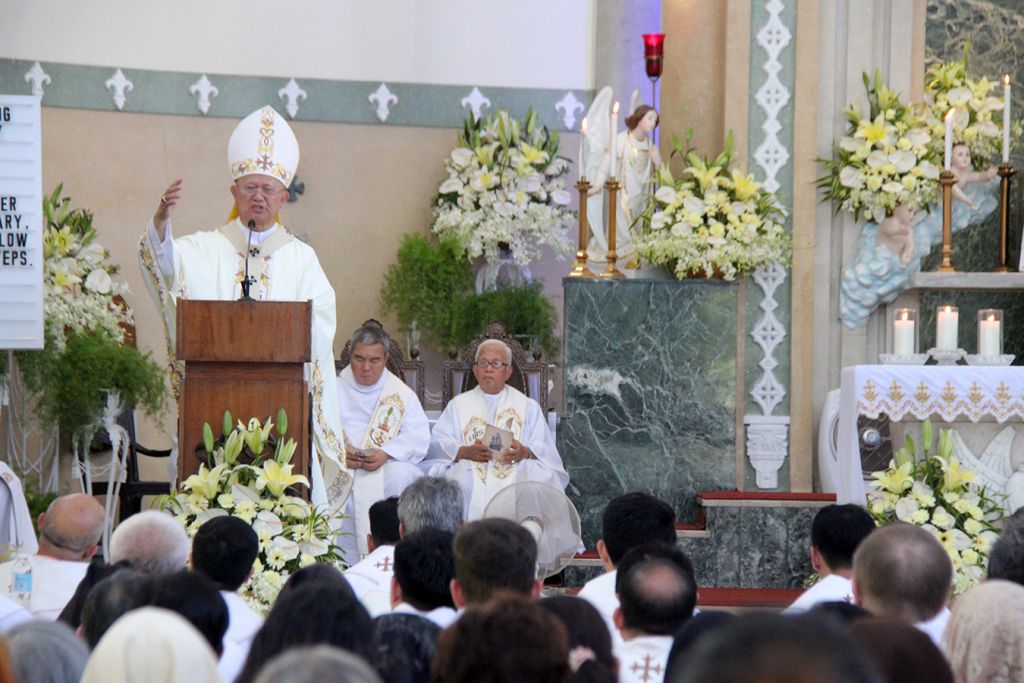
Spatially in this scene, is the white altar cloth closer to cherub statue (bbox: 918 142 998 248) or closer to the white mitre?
cherub statue (bbox: 918 142 998 248)

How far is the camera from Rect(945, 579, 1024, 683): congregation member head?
3.33 m

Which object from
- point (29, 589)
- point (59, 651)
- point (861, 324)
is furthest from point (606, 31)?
point (59, 651)

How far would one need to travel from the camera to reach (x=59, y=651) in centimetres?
304

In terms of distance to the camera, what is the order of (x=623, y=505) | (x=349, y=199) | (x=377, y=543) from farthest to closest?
(x=349, y=199), (x=377, y=543), (x=623, y=505)

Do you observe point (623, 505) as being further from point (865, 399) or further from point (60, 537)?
point (865, 399)

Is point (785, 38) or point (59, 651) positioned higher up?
point (785, 38)

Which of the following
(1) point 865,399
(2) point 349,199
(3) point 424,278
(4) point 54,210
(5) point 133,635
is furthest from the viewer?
(2) point 349,199

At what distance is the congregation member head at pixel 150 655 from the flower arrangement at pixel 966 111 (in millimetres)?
7455

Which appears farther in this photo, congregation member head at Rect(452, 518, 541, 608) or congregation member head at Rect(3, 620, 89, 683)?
congregation member head at Rect(452, 518, 541, 608)

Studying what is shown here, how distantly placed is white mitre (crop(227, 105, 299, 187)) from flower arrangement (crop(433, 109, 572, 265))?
9.86ft

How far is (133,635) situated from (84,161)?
341 inches

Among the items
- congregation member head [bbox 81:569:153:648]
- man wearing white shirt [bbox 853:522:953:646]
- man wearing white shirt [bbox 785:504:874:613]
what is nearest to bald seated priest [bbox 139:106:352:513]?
man wearing white shirt [bbox 785:504:874:613]

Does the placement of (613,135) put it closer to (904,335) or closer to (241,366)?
(904,335)

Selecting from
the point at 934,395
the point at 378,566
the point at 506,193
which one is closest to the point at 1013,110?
the point at 934,395
